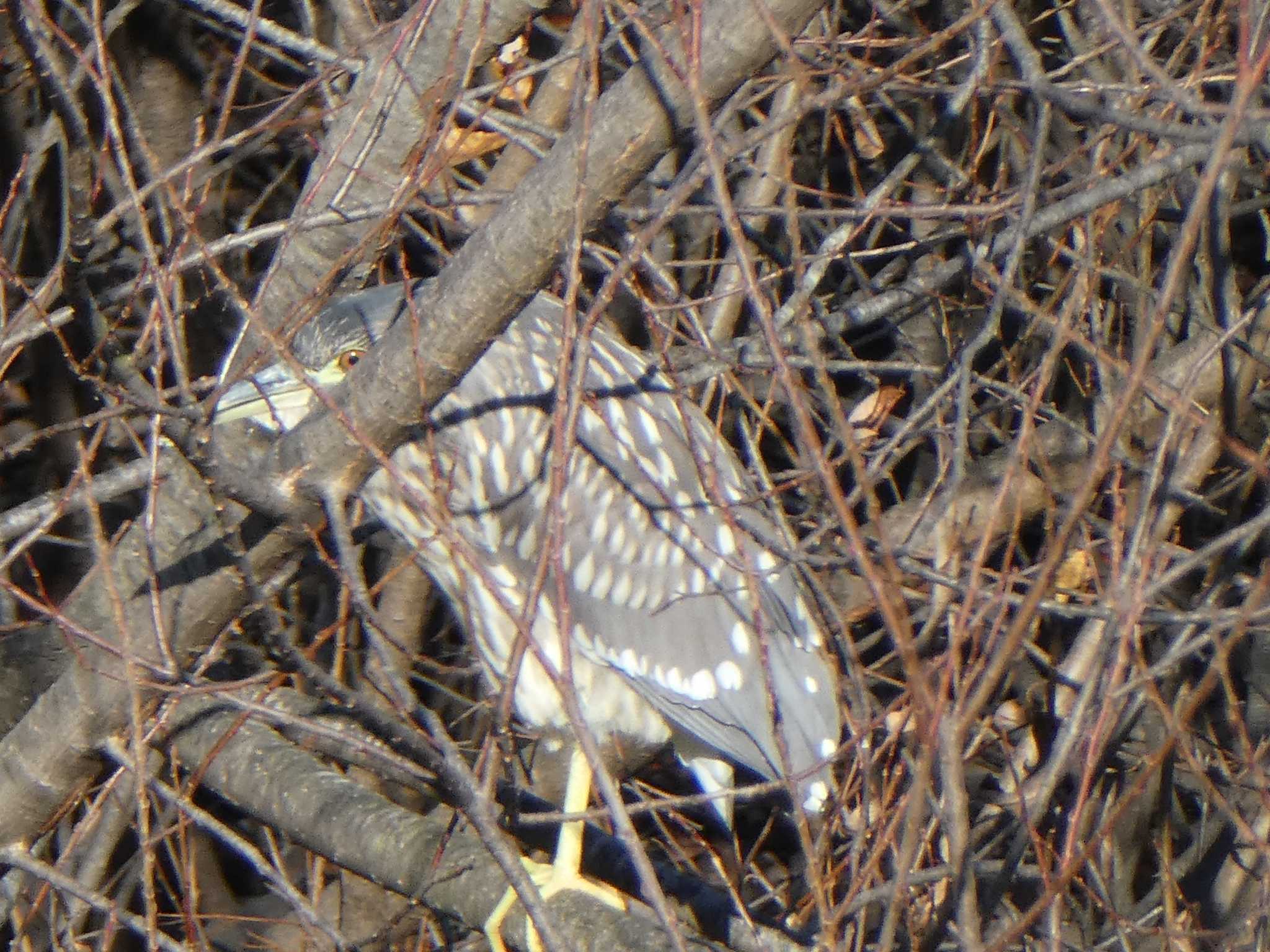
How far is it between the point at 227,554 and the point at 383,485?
738 millimetres

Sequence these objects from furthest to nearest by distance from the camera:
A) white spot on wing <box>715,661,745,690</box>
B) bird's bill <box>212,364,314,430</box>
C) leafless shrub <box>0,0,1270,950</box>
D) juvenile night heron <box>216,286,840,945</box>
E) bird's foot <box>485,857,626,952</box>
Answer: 1. white spot on wing <box>715,661,745,690</box>
2. juvenile night heron <box>216,286,840,945</box>
3. bird's foot <box>485,857,626,952</box>
4. bird's bill <box>212,364,314,430</box>
5. leafless shrub <box>0,0,1270,950</box>

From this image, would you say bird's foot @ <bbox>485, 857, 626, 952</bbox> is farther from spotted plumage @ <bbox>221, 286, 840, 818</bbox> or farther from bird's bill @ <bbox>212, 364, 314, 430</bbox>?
bird's bill @ <bbox>212, 364, 314, 430</bbox>

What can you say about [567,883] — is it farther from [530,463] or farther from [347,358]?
[347,358]

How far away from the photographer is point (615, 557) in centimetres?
346

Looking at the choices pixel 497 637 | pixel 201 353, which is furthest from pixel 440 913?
pixel 201 353

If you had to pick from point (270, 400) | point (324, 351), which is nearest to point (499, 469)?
point (324, 351)

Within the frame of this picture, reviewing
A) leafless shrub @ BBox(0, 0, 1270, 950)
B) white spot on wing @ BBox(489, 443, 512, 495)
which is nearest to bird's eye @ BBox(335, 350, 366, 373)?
leafless shrub @ BBox(0, 0, 1270, 950)

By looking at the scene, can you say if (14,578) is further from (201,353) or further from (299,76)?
(299,76)

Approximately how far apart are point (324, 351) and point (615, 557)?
0.88m

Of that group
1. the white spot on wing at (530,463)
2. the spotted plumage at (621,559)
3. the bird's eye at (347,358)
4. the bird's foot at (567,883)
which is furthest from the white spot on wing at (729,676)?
the bird's eye at (347,358)

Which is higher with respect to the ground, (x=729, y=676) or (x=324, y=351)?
(x=324, y=351)

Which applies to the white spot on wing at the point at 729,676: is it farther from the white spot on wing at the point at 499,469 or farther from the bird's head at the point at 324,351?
the bird's head at the point at 324,351

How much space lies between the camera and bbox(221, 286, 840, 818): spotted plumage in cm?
322

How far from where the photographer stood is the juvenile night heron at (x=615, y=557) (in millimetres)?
3182
